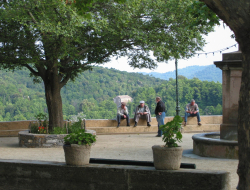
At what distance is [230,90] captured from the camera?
9750 mm

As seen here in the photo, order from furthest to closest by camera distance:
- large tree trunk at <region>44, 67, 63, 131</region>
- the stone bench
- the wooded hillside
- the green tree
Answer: the wooded hillside < the stone bench < large tree trunk at <region>44, 67, 63, 131</region> < the green tree

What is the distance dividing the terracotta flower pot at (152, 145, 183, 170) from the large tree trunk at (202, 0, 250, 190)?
978mm

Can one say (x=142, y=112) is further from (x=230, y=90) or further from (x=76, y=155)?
(x=76, y=155)

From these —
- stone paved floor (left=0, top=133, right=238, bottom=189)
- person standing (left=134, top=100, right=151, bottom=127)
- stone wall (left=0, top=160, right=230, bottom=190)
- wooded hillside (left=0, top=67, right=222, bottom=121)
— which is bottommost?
stone paved floor (left=0, top=133, right=238, bottom=189)

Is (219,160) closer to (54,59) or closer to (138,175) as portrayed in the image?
(138,175)

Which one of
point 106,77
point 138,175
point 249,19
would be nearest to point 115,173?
point 138,175

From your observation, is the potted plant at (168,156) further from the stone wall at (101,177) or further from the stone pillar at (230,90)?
the stone pillar at (230,90)

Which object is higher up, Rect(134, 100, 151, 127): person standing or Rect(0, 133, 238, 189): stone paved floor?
Rect(134, 100, 151, 127): person standing

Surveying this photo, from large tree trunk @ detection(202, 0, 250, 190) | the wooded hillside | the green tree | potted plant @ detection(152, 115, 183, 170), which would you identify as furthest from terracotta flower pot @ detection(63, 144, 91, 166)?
the wooded hillside

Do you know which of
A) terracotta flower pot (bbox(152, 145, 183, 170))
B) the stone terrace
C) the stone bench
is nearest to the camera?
terracotta flower pot (bbox(152, 145, 183, 170))

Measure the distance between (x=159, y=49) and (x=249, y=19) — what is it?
27.2ft

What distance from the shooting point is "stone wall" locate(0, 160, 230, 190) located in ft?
16.4

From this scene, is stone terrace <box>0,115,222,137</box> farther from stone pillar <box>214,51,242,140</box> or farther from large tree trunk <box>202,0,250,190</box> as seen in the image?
large tree trunk <box>202,0,250,190</box>

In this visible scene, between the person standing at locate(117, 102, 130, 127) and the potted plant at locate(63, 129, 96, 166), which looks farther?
Answer: the person standing at locate(117, 102, 130, 127)
